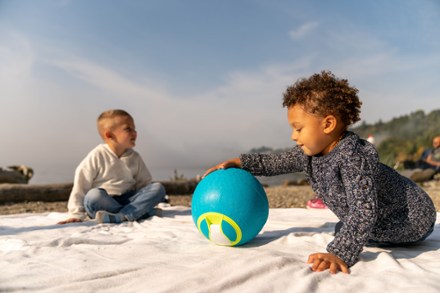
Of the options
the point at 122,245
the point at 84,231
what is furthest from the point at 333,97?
the point at 84,231

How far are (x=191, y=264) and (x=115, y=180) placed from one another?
2937mm

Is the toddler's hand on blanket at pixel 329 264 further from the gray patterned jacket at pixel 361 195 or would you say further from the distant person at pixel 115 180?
the distant person at pixel 115 180

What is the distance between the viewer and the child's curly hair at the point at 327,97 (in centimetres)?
292

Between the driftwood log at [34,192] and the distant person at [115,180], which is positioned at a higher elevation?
the distant person at [115,180]

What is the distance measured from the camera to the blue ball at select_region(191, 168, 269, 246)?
10.3ft

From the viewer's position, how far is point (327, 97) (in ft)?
9.57

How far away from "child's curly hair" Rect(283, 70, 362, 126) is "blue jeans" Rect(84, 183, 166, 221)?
8.57 feet

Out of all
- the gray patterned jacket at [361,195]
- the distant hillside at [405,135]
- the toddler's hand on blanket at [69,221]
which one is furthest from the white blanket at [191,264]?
the distant hillside at [405,135]

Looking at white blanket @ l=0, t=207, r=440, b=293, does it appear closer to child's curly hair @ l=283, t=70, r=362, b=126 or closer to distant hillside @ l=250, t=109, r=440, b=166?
child's curly hair @ l=283, t=70, r=362, b=126

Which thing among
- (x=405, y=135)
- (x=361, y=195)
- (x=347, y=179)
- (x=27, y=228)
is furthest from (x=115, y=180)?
(x=405, y=135)

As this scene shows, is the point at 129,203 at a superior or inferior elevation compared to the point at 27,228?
superior

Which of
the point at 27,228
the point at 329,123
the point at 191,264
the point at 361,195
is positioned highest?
the point at 329,123

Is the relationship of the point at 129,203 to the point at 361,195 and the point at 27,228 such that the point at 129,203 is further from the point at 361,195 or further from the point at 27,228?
the point at 361,195

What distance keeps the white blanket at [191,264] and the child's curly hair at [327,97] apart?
1.04m
